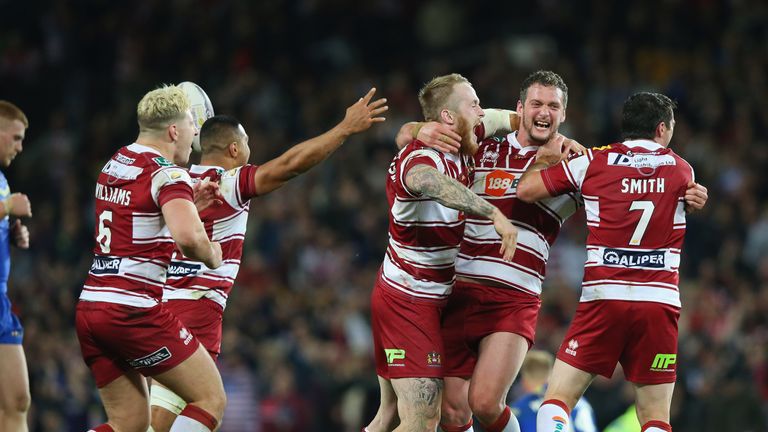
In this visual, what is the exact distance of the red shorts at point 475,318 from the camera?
25.6ft

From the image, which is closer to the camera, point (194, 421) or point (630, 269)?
point (194, 421)

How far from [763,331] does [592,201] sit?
22.0ft

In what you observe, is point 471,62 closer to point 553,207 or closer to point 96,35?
point 96,35

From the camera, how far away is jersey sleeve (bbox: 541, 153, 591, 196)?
7.52m

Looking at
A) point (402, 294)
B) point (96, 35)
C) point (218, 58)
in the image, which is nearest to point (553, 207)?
point (402, 294)

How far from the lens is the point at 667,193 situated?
7.36 meters

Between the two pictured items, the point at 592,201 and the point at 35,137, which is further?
the point at 35,137

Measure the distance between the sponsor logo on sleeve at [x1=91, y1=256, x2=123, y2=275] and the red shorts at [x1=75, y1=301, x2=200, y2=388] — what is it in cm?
20

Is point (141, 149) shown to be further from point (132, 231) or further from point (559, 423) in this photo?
point (559, 423)

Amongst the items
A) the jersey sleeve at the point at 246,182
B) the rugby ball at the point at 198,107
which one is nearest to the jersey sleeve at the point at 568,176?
the jersey sleeve at the point at 246,182

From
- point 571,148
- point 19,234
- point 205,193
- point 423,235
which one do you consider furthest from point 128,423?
point 571,148

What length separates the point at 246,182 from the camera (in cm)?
774

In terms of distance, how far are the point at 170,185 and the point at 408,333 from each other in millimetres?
1756

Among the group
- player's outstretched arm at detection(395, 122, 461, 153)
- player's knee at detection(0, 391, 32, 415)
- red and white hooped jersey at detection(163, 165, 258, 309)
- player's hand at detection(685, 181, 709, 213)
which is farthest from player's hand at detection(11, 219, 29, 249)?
player's hand at detection(685, 181, 709, 213)
